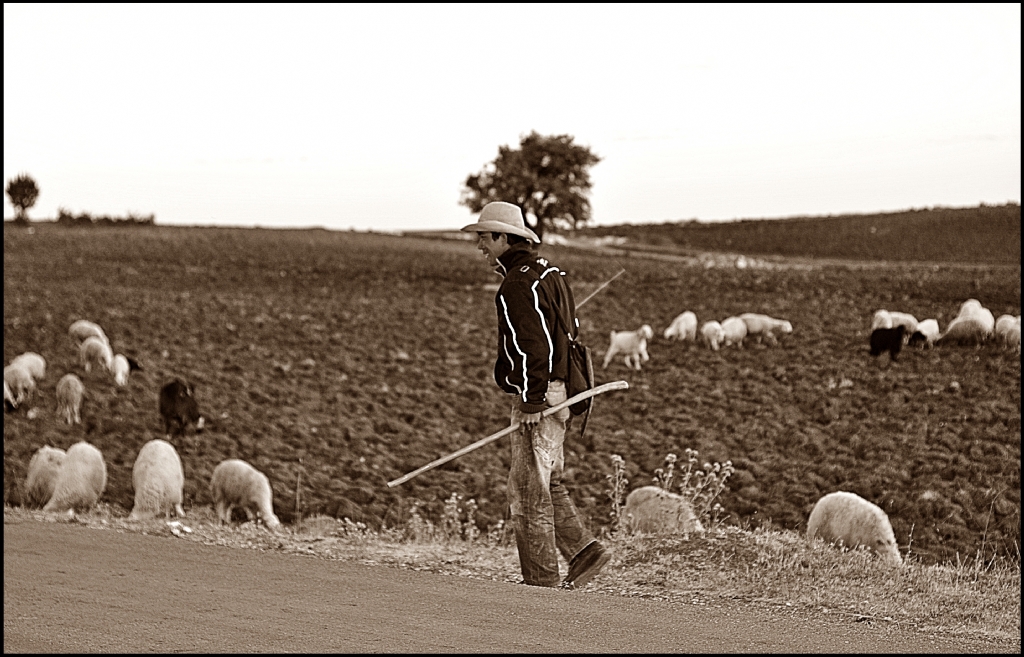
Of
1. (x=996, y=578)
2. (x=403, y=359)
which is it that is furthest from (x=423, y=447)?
(x=996, y=578)

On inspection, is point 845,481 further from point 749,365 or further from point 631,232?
point 631,232

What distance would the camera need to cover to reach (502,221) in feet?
23.7

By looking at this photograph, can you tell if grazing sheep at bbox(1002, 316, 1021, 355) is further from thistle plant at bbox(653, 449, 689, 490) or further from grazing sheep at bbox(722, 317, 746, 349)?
thistle plant at bbox(653, 449, 689, 490)

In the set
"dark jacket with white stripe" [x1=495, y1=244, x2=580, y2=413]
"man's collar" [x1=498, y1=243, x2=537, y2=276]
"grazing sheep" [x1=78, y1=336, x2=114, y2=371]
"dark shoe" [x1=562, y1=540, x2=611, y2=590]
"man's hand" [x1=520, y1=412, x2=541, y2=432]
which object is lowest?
"grazing sheep" [x1=78, y1=336, x2=114, y2=371]

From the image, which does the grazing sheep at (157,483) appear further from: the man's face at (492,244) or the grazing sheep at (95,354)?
the grazing sheep at (95,354)

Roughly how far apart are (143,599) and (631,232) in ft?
292

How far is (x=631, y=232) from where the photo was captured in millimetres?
94250

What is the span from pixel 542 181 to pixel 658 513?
4621 centimetres

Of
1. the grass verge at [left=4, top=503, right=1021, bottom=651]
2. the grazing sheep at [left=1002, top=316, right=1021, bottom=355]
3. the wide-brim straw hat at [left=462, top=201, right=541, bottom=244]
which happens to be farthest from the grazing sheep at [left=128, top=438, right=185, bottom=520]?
the grazing sheep at [left=1002, top=316, right=1021, bottom=355]

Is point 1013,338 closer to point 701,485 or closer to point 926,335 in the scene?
point 926,335

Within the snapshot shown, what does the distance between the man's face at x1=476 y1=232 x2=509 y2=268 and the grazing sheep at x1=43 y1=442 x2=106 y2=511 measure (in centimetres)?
831

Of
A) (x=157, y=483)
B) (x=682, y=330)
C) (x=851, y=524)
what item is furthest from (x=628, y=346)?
(x=157, y=483)

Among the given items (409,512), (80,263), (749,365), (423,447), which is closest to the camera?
(409,512)

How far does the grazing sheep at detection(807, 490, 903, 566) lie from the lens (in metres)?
11.3
